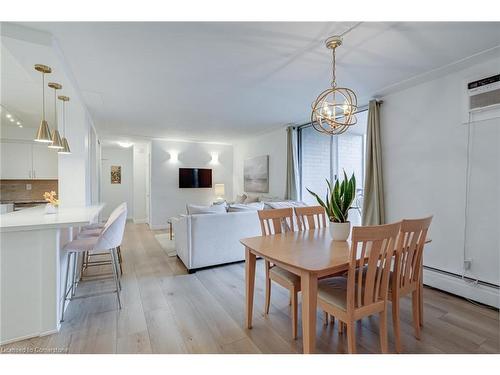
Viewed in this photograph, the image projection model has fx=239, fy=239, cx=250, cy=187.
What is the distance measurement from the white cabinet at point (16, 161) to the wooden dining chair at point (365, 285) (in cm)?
630

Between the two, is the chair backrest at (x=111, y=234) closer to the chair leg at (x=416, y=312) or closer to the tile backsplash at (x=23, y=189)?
the chair leg at (x=416, y=312)

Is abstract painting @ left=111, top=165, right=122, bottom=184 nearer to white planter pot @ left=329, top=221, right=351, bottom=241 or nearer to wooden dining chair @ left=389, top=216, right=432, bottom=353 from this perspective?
white planter pot @ left=329, top=221, right=351, bottom=241

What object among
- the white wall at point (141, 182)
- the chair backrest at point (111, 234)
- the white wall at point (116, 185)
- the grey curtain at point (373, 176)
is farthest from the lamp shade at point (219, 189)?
the chair backrest at point (111, 234)

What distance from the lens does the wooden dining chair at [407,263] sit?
1589mm

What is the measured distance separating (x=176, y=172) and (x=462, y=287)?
20.5 ft

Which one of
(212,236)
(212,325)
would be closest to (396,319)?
(212,325)

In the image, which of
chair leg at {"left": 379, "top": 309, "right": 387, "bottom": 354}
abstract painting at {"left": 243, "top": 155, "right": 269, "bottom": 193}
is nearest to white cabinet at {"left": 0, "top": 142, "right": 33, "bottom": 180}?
abstract painting at {"left": 243, "top": 155, "right": 269, "bottom": 193}

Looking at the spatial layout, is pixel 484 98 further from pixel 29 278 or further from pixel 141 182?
pixel 141 182

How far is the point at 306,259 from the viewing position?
1512 mm

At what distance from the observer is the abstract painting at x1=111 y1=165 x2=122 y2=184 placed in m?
7.39

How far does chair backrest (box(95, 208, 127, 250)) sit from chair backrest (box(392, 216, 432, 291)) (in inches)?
91.7
